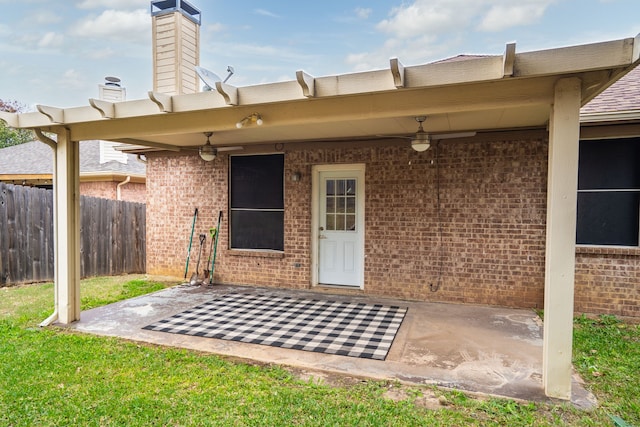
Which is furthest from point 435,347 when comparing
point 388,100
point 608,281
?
point 608,281

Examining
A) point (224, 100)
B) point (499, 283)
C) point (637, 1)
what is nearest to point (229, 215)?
point (224, 100)

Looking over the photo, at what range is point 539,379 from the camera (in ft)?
10.5

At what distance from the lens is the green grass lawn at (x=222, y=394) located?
260cm

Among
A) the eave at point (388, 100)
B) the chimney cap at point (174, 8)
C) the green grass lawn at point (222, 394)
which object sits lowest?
the green grass lawn at point (222, 394)

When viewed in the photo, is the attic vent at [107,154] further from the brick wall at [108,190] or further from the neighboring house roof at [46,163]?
the brick wall at [108,190]

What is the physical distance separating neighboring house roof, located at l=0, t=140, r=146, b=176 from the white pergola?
681cm

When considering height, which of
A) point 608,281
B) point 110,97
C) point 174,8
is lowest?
point 608,281

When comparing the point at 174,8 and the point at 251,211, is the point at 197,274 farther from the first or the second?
the point at 174,8

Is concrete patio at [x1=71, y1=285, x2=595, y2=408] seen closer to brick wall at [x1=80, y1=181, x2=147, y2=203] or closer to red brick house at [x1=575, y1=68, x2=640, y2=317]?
red brick house at [x1=575, y1=68, x2=640, y2=317]

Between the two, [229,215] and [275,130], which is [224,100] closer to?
[275,130]

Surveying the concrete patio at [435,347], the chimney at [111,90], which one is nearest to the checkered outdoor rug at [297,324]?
the concrete patio at [435,347]

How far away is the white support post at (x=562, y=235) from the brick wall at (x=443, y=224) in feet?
8.56

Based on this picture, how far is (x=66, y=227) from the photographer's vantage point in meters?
4.58

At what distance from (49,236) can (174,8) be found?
5.20m
